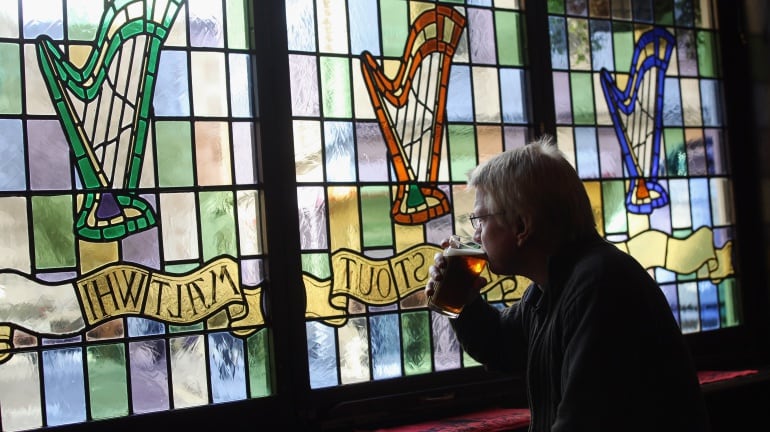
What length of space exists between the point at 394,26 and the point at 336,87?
14.1 inches

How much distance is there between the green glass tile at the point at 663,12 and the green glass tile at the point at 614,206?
0.82m

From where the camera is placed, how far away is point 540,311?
5.89 ft

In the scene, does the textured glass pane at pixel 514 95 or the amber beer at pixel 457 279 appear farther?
the textured glass pane at pixel 514 95

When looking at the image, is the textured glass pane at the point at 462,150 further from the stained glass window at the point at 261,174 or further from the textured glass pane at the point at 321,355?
the textured glass pane at the point at 321,355

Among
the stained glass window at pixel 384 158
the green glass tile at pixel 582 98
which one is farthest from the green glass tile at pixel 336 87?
the green glass tile at pixel 582 98

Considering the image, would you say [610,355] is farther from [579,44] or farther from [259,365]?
[579,44]

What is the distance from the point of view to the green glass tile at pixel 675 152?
3.89 m

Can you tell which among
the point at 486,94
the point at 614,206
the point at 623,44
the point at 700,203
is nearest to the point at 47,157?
the point at 486,94

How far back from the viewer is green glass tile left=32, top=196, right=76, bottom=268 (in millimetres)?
2572

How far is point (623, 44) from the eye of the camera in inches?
151

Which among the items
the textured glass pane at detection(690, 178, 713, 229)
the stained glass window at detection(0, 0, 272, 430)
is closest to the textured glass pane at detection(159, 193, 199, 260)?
the stained glass window at detection(0, 0, 272, 430)

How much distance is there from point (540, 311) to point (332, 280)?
1340 mm

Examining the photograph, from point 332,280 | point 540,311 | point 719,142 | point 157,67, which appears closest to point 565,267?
point 540,311

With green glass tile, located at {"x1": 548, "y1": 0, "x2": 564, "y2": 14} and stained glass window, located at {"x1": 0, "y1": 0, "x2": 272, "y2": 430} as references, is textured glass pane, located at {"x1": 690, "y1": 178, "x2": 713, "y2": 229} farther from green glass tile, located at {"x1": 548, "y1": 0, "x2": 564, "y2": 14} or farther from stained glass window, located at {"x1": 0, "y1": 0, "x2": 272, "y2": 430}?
stained glass window, located at {"x1": 0, "y1": 0, "x2": 272, "y2": 430}
